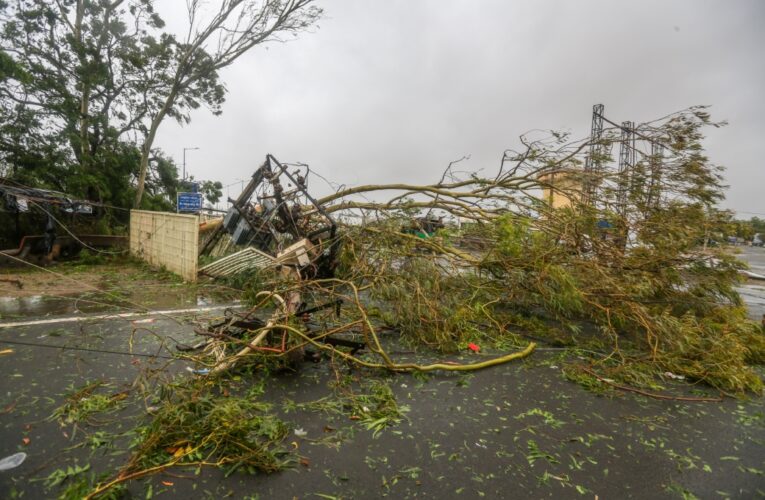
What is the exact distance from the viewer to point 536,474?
2018mm

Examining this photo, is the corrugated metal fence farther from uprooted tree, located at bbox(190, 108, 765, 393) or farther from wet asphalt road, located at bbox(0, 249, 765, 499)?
wet asphalt road, located at bbox(0, 249, 765, 499)

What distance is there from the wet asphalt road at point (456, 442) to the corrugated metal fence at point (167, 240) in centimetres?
389

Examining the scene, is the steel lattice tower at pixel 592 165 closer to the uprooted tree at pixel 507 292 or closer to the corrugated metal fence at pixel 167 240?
the uprooted tree at pixel 507 292

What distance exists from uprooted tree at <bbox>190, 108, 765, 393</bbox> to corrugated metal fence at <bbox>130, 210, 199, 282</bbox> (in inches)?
93.0

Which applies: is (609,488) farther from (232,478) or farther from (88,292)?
(88,292)

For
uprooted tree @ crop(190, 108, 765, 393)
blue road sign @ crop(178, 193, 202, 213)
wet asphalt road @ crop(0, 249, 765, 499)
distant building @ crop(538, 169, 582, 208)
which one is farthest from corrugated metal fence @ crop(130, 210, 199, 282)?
distant building @ crop(538, 169, 582, 208)

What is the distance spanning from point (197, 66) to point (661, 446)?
1511 cm

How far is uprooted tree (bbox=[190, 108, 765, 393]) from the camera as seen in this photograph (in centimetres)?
352

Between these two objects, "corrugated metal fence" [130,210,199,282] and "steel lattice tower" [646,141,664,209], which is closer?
"steel lattice tower" [646,141,664,209]

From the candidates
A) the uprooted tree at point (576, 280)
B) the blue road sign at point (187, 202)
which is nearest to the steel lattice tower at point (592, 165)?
the uprooted tree at point (576, 280)

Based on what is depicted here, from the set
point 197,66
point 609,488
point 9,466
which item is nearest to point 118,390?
point 9,466

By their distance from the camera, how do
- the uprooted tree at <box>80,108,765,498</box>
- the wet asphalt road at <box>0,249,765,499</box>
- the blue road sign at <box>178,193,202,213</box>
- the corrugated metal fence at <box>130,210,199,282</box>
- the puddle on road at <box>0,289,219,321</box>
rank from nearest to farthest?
the wet asphalt road at <box>0,249,765,499</box> < the uprooted tree at <box>80,108,765,498</box> < the puddle on road at <box>0,289,219,321</box> < the corrugated metal fence at <box>130,210,199,282</box> < the blue road sign at <box>178,193,202,213</box>

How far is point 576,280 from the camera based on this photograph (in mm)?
4242

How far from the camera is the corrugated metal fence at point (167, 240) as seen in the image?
7078 mm
